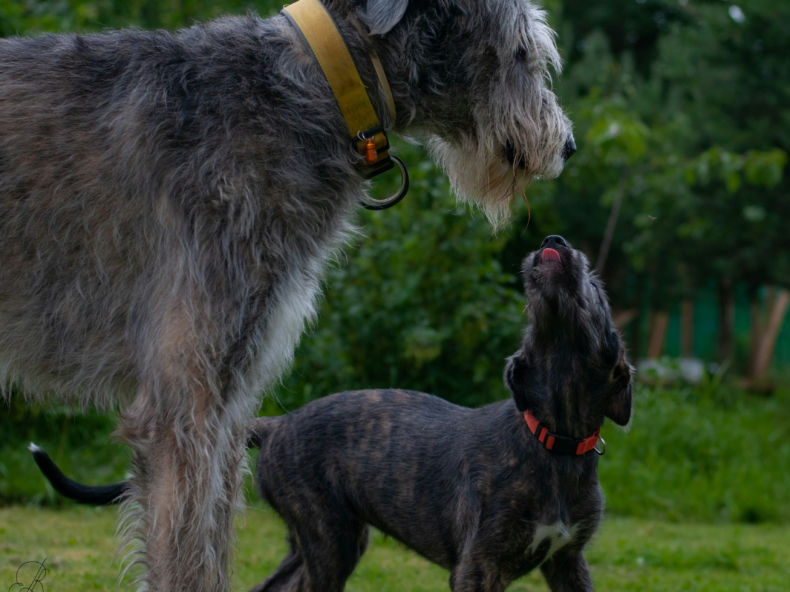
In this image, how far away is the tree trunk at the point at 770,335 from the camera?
17.1 meters

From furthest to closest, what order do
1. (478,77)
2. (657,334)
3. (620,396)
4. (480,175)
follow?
(657,334), (620,396), (480,175), (478,77)

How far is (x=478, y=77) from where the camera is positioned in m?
3.45

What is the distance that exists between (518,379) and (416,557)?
249cm

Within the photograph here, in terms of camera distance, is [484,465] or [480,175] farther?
[484,465]

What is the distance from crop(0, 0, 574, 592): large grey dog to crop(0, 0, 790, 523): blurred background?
3.43ft

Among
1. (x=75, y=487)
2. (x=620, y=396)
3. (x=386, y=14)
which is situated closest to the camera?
(x=386, y=14)

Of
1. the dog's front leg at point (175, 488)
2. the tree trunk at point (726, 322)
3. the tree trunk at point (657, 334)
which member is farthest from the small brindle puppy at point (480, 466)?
the tree trunk at point (657, 334)

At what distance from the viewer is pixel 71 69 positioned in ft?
10.1

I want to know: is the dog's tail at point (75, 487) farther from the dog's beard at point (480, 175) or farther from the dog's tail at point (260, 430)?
the dog's beard at point (480, 175)

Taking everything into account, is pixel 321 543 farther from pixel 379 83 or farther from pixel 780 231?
pixel 780 231

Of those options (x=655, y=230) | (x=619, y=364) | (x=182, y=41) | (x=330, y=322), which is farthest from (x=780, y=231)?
(x=182, y=41)

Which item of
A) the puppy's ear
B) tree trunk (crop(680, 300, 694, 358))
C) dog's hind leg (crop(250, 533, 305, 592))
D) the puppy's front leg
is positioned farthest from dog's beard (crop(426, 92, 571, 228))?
tree trunk (crop(680, 300, 694, 358))

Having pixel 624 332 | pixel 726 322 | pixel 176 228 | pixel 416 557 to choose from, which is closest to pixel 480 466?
pixel 176 228

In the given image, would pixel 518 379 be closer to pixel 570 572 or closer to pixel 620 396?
pixel 620 396
